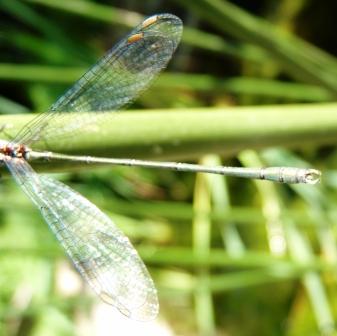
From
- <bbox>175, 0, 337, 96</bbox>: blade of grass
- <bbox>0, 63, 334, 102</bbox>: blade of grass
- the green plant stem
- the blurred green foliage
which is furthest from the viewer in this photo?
<bbox>0, 63, 334, 102</bbox>: blade of grass

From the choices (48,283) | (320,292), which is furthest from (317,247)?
(48,283)

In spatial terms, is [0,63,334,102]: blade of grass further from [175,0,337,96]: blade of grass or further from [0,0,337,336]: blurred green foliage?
[175,0,337,96]: blade of grass

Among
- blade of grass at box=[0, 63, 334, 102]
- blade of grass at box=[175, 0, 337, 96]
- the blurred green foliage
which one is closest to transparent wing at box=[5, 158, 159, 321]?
the blurred green foliage

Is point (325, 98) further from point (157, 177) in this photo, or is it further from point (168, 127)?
point (168, 127)

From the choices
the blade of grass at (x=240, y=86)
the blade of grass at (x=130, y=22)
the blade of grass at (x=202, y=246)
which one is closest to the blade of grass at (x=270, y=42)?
the blade of grass at (x=240, y=86)

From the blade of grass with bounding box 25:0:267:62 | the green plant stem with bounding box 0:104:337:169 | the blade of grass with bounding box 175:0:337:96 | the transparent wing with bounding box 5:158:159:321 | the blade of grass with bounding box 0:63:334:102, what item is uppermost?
the blade of grass with bounding box 25:0:267:62

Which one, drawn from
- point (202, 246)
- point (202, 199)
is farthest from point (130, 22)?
point (202, 246)
